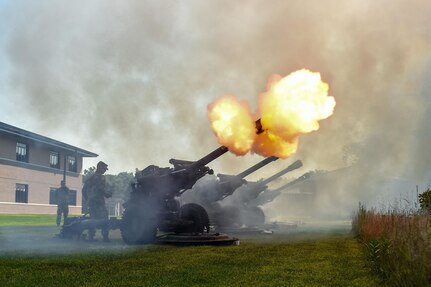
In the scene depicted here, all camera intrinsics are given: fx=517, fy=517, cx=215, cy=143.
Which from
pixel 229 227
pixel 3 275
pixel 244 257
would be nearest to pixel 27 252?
pixel 3 275

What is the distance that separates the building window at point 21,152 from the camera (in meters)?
39.3

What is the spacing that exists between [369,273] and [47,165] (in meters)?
37.2

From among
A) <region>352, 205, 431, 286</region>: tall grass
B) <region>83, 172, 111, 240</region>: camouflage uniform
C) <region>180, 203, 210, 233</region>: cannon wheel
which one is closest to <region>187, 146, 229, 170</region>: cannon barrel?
<region>180, 203, 210, 233</region>: cannon wheel

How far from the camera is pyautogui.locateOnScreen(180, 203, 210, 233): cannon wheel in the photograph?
16391 millimetres

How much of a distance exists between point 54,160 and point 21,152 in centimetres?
419

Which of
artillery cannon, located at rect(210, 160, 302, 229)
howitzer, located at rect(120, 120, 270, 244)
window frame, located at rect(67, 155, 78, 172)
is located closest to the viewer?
howitzer, located at rect(120, 120, 270, 244)

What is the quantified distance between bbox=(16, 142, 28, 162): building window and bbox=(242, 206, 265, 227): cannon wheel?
21.1 metres

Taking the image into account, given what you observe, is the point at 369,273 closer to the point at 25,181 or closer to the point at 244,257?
the point at 244,257

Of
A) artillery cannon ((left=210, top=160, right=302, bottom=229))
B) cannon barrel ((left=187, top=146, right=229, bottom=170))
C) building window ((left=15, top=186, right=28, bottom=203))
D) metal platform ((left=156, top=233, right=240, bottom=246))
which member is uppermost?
building window ((left=15, top=186, right=28, bottom=203))

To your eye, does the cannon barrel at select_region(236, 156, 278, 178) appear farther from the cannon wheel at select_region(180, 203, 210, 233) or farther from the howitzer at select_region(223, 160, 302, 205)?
the cannon wheel at select_region(180, 203, 210, 233)

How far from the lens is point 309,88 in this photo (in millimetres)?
15266

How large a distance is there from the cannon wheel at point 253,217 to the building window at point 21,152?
21.1 m

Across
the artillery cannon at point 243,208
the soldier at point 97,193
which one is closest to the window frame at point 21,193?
the artillery cannon at point 243,208

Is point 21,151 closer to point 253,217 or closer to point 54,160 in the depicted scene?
point 54,160
